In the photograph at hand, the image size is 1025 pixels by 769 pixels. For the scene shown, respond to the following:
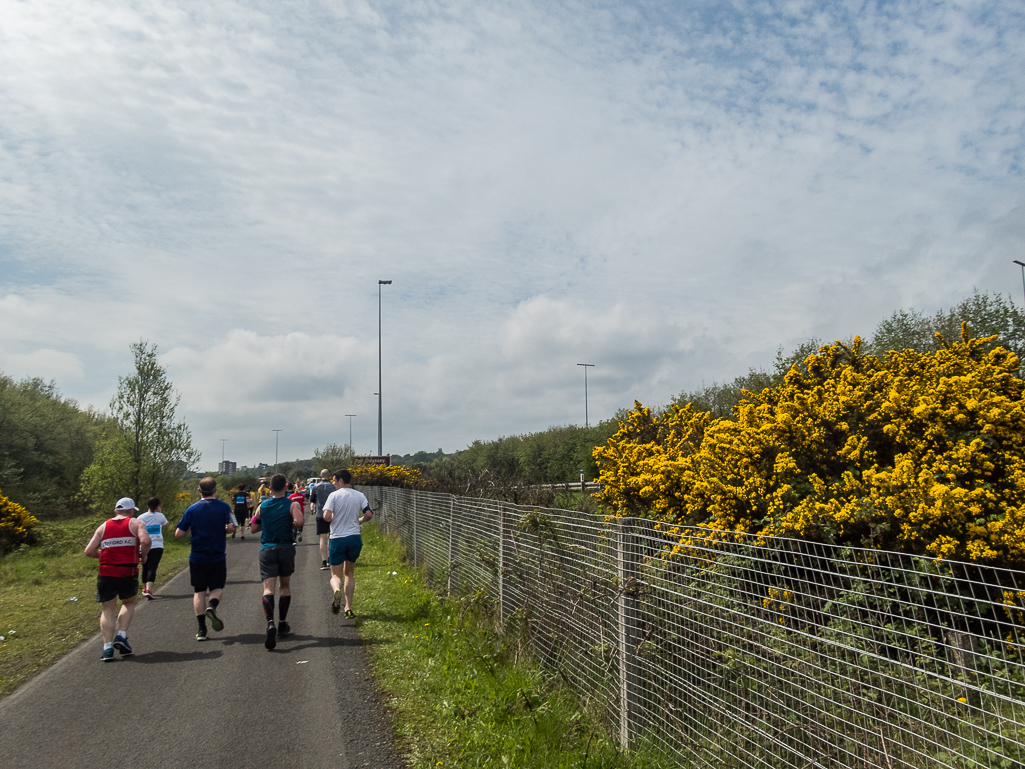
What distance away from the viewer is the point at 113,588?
7586mm

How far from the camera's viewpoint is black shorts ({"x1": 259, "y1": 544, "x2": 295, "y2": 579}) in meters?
8.49

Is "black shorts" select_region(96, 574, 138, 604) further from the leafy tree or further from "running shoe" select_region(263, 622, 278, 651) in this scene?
the leafy tree

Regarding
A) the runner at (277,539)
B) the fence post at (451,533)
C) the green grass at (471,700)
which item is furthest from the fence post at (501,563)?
the runner at (277,539)

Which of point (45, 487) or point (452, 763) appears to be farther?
point (45, 487)

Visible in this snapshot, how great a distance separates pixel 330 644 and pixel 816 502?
5656 millimetres

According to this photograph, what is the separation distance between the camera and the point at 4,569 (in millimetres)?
16484

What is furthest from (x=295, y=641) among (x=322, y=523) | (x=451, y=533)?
(x=322, y=523)

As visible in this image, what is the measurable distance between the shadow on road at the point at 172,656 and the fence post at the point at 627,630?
5260mm

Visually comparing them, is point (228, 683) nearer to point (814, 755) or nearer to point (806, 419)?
point (814, 755)

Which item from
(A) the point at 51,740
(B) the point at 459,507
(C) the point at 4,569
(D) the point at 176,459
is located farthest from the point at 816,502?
(D) the point at 176,459

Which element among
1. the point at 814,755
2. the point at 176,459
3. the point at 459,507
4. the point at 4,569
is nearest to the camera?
the point at 814,755

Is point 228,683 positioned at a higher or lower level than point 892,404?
lower

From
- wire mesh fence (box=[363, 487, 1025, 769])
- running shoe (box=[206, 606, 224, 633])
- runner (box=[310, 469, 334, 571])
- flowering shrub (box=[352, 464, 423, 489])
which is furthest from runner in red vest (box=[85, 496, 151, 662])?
flowering shrub (box=[352, 464, 423, 489])

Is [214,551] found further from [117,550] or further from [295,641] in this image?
[295,641]
